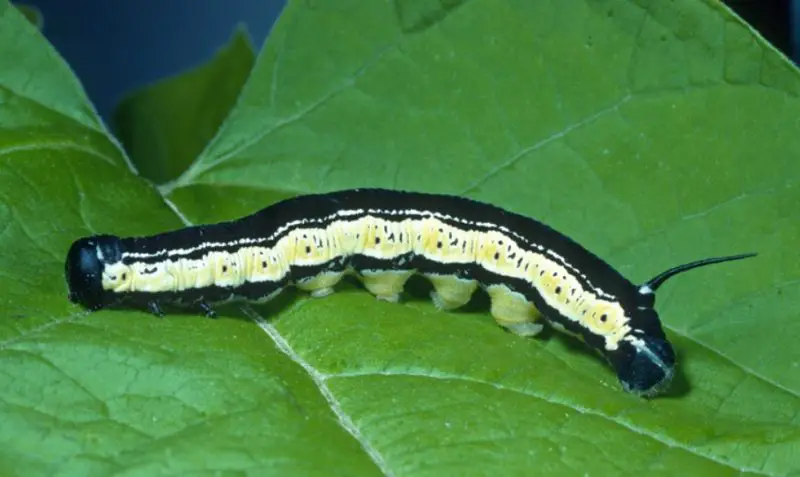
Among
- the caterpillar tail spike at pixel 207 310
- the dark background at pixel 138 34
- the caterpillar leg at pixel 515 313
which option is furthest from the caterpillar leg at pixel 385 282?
the dark background at pixel 138 34

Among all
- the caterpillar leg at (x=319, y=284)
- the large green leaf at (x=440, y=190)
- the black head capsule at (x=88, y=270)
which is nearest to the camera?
the large green leaf at (x=440, y=190)

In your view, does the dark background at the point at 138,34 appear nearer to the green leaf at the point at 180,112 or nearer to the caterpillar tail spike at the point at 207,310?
the green leaf at the point at 180,112

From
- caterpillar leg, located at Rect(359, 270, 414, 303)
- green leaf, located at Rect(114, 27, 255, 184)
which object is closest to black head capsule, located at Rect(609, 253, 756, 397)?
caterpillar leg, located at Rect(359, 270, 414, 303)

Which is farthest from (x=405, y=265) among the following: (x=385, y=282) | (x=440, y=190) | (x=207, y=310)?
(x=207, y=310)

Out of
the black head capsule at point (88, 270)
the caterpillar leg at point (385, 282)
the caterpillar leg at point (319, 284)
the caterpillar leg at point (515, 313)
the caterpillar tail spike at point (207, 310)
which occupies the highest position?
the black head capsule at point (88, 270)

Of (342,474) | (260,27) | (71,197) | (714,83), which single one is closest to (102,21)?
(260,27)

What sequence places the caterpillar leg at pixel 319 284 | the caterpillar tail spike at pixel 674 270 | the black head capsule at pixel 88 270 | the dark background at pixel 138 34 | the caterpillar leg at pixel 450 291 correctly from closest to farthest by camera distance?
the black head capsule at pixel 88 270
the caterpillar tail spike at pixel 674 270
the caterpillar leg at pixel 319 284
the caterpillar leg at pixel 450 291
the dark background at pixel 138 34

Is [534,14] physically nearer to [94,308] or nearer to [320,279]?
[320,279]

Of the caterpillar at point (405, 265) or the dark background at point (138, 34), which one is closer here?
the caterpillar at point (405, 265)
